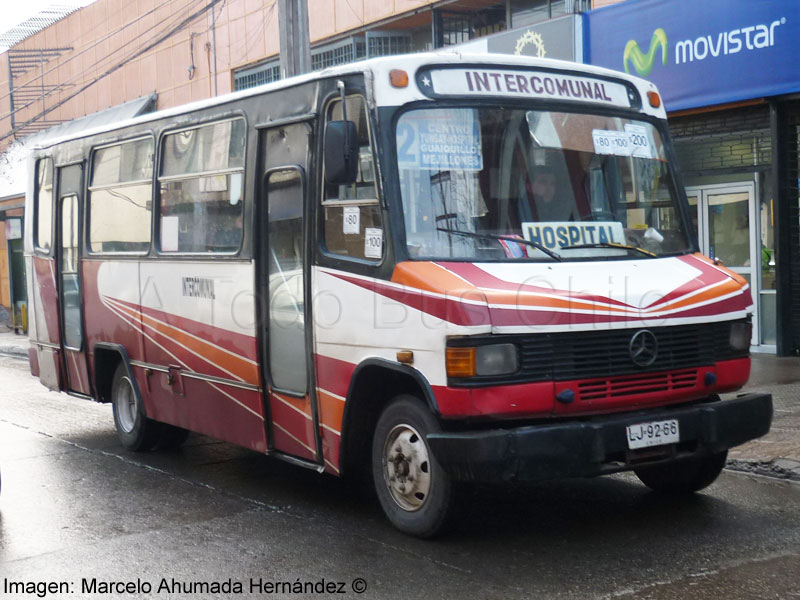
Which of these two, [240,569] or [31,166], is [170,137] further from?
[240,569]

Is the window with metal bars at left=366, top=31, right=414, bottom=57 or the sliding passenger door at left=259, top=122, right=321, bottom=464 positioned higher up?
the window with metal bars at left=366, top=31, right=414, bottom=57

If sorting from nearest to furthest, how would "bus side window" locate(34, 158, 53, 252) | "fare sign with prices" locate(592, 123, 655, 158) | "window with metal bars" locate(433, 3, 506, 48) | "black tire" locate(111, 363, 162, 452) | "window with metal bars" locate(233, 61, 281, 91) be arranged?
1. "fare sign with prices" locate(592, 123, 655, 158)
2. "black tire" locate(111, 363, 162, 452)
3. "bus side window" locate(34, 158, 53, 252)
4. "window with metal bars" locate(433, 3, 506, 48)
5. "window with metal bars" locate(233, 61, 281, 91)

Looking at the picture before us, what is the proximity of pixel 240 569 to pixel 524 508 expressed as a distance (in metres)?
2.01

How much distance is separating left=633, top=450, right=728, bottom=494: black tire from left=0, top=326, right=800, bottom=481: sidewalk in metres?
0.97

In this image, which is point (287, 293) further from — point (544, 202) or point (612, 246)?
point (612, 246)

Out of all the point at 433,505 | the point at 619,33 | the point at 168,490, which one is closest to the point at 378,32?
the point at 619,33

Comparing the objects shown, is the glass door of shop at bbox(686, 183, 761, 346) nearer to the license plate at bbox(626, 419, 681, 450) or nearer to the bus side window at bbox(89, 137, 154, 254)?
the bus side window at bbox(89, 137, 154, 254)

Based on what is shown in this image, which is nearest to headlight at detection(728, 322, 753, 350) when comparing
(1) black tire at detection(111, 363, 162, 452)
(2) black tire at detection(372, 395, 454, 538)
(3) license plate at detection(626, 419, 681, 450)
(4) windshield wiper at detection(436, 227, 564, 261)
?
(3) license plate at detection(626, 419, 681, 450)

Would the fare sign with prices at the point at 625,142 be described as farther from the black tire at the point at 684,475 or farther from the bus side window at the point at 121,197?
the bus side window at the point at 121,197

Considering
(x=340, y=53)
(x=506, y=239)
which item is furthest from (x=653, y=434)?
(x=340, y=53)

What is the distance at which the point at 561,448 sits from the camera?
18.4ft

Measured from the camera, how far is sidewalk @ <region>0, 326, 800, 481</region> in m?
7.80

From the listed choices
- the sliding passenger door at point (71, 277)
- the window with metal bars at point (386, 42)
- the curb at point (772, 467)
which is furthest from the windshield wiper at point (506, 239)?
the window with metal bars at point (386, 42)

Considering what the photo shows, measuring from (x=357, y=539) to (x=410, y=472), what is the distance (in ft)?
1.66
